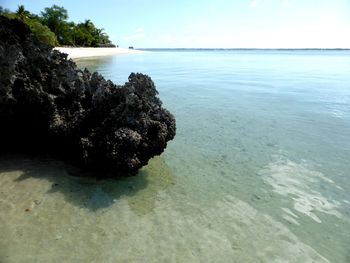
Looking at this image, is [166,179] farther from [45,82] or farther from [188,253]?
[45,82]

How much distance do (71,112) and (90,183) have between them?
4.59 ft

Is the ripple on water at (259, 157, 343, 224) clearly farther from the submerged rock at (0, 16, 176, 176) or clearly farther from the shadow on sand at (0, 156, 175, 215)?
the submerged rock at (0, 16, 176, 176)

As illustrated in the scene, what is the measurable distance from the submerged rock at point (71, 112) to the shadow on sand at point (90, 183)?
246 mm

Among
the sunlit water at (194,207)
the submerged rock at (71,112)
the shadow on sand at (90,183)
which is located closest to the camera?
the sunlit water at (194,207)

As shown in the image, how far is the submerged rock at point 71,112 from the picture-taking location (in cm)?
545

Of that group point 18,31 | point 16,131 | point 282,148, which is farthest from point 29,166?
point 282,148

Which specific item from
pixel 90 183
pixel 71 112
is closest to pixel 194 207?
pixel 90 183

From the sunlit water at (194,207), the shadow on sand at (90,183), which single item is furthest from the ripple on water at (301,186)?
the shadow on sand at (90,183)

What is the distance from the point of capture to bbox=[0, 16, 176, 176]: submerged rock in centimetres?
545

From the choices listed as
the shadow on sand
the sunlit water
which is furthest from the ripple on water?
the shadow on sand

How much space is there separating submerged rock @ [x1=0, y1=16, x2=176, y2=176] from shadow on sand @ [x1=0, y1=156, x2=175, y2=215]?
0.25 meters

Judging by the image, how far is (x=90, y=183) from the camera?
17.4 feet

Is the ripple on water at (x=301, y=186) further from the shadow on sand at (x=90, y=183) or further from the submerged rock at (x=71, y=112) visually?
the submerged rock at (x=71, y=112)

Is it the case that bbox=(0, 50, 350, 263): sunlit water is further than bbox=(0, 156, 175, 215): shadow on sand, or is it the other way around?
bbox=(0, 156, 175, 215): shadow on sand
